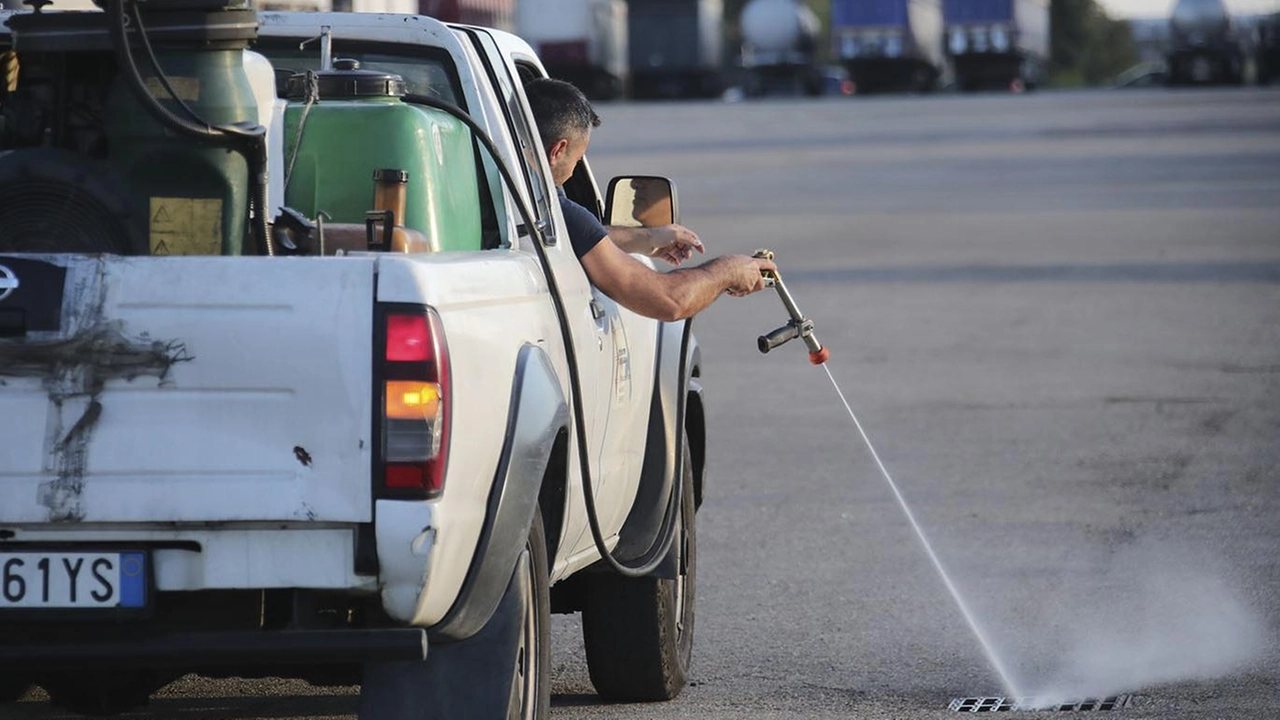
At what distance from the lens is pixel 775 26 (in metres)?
85.9

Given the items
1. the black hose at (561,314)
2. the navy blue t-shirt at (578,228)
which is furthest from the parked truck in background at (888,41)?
the black hose at (561,314)

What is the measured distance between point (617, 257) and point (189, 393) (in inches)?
73.4

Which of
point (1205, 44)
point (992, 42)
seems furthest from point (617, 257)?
point (992, 42)

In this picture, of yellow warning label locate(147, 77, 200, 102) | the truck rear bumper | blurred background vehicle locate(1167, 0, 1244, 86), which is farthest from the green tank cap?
blurred background vehicle locate(1167, 0, 1244, 86)

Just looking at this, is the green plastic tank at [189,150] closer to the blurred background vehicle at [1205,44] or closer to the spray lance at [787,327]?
the spray lance at [787,327]

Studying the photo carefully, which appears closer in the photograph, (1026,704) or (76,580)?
(76,580)

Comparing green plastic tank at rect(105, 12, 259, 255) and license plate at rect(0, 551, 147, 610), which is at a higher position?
green plastic tank at rect(105, 12, 259, 255)

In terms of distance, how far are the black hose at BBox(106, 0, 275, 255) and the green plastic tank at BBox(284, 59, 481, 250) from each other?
0.45 metres

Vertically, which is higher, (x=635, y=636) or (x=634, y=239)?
(x=634, y=239)

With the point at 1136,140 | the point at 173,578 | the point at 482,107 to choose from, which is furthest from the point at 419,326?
the point at 1136,140

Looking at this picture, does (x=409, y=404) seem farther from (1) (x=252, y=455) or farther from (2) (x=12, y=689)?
(2) (x=12, y=689)

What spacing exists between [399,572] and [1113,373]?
462 inches

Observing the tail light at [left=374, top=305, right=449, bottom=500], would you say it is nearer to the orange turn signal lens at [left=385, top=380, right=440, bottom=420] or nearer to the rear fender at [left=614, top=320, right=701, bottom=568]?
the orange turn signal lens at [left=385, top=380, right=440, bottom=420]

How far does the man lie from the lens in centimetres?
599
